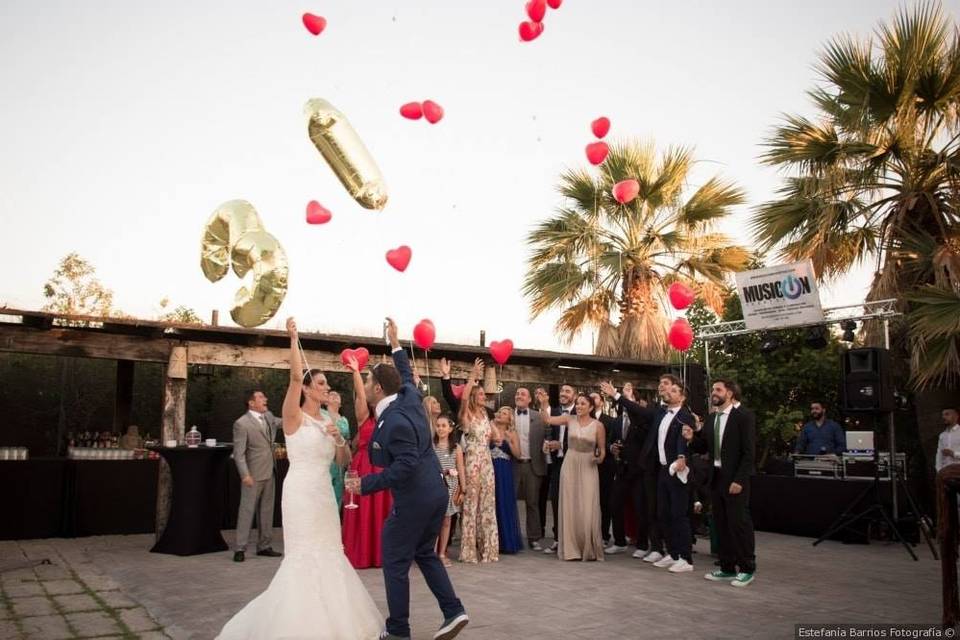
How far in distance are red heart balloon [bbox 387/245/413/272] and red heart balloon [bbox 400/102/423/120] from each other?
4.46ft

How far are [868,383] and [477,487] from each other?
5013 mm

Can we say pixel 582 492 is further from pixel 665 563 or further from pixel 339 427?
pixel 339 427

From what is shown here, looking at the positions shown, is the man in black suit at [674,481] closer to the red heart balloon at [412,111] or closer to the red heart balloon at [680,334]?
the red heart balloon at [680,334]

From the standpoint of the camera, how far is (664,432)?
310 inches

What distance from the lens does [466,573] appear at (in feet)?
24.4

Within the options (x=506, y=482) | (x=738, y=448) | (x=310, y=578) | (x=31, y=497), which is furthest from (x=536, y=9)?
(x=31, y=497)

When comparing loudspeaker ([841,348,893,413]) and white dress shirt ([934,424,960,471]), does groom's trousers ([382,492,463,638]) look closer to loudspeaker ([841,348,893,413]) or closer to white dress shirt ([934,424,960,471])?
loudspeaker ([841,348,893,413])

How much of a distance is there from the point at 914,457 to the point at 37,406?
17237 mm

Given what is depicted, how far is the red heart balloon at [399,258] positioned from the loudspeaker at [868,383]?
5.85 meters

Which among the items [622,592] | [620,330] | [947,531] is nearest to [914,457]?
[620,330]

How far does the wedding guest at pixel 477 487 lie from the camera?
8.23 m

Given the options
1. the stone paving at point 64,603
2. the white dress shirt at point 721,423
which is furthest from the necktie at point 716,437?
the stone paving at point 64,603

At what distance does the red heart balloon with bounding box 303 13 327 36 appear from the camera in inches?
269

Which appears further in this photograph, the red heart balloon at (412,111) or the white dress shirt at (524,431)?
the white dress shirt at (524,431)
